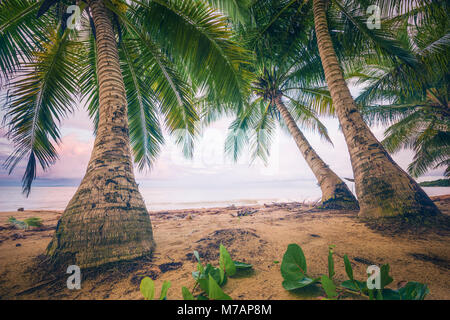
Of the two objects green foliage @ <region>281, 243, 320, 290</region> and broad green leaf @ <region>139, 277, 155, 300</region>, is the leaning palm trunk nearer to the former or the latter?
green foliage @ <region>281, 243, 320, 290</region>

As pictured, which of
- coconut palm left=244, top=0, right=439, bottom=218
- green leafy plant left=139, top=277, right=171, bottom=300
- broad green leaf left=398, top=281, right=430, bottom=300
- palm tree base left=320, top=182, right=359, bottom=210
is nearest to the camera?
broad green leaf left=398, top=281, right=430, bottom=300

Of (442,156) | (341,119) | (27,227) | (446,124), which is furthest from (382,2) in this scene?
(442,156)

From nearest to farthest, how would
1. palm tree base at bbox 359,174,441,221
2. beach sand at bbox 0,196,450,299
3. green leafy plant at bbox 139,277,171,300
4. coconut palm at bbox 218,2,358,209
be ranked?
1. green leafy plant at bbox 139,277,171,300
2. beach sand at bbox 0,196,450,299
3. palm tree base at bbox 359,174,441,221
4. coconut palm at bbox 218,2,358,209

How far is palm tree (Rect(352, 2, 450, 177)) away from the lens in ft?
11.7

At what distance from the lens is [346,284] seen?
80cm

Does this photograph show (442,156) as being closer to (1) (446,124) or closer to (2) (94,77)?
(1) (446,124)

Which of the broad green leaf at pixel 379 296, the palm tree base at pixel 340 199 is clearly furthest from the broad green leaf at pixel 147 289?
the palm tree base at pixel 340 199

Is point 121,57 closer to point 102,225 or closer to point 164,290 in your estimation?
point 102,225

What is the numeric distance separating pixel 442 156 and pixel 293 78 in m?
13.3

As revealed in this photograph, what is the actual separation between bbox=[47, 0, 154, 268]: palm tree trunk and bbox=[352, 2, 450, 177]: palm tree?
526 cm

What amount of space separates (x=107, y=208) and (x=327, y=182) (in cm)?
408

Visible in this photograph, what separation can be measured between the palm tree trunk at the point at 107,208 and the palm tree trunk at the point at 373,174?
276cm

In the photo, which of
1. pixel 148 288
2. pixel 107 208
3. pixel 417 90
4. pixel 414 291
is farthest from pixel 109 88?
pixel 417 90

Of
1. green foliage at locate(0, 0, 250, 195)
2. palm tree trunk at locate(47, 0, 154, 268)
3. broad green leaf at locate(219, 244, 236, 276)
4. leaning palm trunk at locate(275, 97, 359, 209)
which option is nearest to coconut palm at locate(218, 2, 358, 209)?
leaning palm trunk at locate(275, 97, 359, 209)
